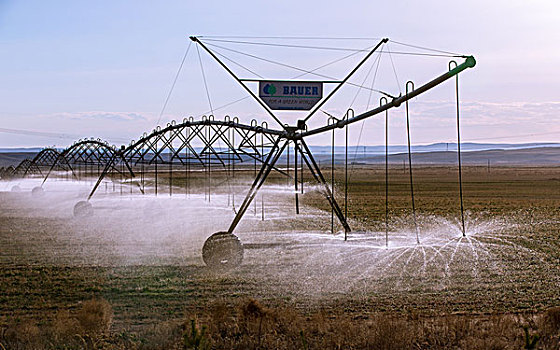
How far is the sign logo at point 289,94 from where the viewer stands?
16484 millimetres

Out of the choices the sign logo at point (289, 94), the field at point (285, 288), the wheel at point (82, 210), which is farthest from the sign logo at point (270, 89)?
the wheel at point (82, 210)

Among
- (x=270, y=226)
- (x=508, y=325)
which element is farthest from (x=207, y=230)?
(x=508, y=325)

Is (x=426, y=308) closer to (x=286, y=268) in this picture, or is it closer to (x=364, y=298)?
(x=364, y=298)

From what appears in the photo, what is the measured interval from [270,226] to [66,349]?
15914mm

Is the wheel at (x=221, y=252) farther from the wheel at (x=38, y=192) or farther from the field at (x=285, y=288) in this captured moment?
the wheel at (x=38, y=192)

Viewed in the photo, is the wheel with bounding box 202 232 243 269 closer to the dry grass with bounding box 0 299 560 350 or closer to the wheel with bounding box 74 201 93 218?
the dry grass with bounding box 0 299 560 350

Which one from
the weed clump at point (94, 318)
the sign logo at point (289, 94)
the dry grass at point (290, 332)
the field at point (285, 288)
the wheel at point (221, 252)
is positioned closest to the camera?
the dry grass at point (290, 332)

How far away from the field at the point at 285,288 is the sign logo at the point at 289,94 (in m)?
4.53

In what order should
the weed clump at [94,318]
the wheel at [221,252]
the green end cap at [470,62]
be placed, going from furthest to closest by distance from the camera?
1. the wheel at [221,252]
2. the weed clump at [94,318]
3. the green end cap at [470,62]

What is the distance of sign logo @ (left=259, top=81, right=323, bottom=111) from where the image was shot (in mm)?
16484

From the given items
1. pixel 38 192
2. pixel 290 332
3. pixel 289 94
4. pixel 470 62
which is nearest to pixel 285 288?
pixel 290 332

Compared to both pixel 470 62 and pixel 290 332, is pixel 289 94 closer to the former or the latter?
pixel 470 62

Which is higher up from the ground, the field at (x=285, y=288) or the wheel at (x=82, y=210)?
the wheel at (x=82, y=210)

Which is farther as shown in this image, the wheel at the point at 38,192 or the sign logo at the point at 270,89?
the wheel at the point at 38,192
